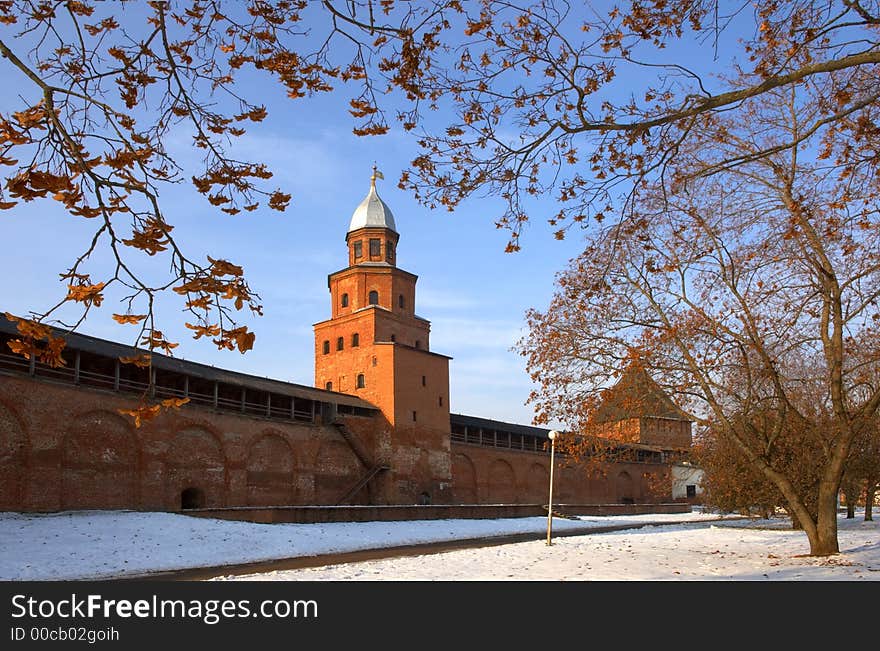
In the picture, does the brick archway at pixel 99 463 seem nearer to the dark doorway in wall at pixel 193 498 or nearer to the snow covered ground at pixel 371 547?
the snow covered ground at pixel 371 547

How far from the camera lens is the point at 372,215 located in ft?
148

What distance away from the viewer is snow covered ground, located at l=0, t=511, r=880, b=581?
1250 cm

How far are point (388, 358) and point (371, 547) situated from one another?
16880 mm

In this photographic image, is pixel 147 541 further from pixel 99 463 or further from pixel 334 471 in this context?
pixel 334 471

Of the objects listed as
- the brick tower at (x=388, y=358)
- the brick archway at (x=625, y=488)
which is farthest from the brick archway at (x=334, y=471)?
the brick archway at (x=625, y=488)

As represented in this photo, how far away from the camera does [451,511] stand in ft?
114

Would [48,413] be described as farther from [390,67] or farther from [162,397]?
[390,67]

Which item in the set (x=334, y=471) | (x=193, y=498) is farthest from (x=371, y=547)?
(x=334, y=471)

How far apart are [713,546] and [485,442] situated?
2705 centimetres

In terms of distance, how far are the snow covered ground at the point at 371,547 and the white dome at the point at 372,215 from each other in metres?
21.6

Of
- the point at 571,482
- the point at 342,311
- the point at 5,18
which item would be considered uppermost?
the point at 342,311

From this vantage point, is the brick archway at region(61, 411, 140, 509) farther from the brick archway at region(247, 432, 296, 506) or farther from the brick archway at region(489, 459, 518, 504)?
the brick archway at region(489, 459, 518, 504)

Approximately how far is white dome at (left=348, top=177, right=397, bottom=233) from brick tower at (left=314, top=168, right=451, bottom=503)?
0.06 meters
